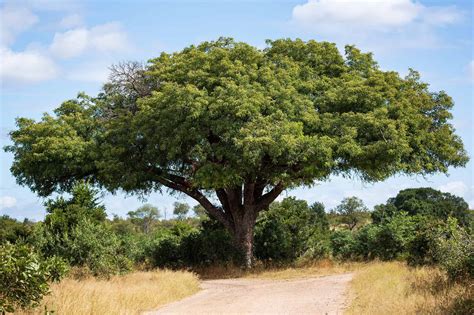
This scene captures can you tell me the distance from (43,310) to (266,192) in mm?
18882

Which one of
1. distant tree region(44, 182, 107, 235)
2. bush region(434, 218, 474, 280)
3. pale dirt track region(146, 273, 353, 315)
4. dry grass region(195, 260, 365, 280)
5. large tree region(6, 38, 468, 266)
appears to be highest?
large tree region(6, 38, 468, 266)

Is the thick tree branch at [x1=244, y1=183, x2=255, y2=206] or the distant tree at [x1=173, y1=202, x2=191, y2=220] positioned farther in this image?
the distant tree at [x1=173, y1=202, x2=191, y2=220]

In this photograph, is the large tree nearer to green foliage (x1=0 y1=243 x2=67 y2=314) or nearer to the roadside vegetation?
the roadside vegetation

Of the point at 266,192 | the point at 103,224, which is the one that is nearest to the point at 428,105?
the point at 266,192

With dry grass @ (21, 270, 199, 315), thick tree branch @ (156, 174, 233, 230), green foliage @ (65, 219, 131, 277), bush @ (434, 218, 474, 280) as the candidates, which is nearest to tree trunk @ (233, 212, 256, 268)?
thick tree branch @ (156, 174, 233, 230)

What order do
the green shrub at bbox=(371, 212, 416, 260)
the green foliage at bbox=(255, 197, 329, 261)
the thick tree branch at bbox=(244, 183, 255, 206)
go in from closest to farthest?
the green shrub at bbox=(371, 212, 416, 260)
the thick tree branch at bbox=(244, 183, 255, 206)
the green foliage at bbox=(255, 197, 329, 261)

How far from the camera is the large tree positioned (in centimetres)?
2355

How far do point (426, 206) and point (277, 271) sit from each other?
2504 cm

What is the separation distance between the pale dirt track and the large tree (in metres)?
4.57

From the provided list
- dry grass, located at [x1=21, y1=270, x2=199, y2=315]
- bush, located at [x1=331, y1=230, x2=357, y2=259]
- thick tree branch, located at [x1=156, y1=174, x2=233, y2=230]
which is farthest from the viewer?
bush, located at [x1=331, y1=230, x2=357, y2=259]

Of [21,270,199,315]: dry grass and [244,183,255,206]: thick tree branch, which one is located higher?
[244,183,255,206]: thick tree branch

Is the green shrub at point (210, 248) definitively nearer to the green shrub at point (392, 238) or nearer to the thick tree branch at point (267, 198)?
the thick tree branch at point (267, 198)

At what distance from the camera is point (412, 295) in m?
14.0

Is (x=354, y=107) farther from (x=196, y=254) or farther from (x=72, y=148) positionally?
(x=72, y=148)
